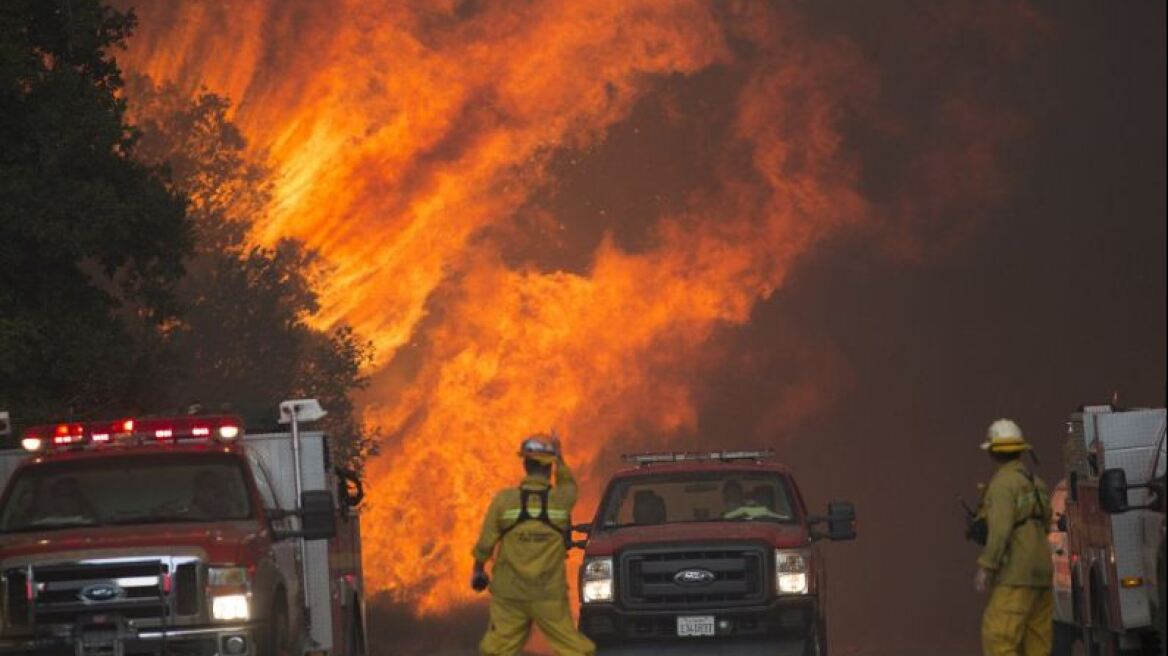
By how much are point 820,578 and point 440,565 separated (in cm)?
4376

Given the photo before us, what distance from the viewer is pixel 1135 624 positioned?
16.3 m

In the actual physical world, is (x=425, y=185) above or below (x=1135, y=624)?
above

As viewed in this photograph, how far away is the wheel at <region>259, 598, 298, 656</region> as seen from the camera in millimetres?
15781

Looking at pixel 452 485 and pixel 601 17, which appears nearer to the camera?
pixel 452 485

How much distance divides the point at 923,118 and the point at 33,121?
48.2m

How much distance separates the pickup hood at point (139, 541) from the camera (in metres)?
15.4

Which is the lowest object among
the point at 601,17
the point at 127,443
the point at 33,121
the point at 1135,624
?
the point at 1135,624

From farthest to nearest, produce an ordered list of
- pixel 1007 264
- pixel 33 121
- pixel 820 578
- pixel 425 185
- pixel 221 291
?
pixel 1007 264, pixel 425 185, pixel 221 291, pixel 33 121, pixel 820 578

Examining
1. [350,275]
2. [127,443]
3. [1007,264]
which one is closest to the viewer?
[127,443]

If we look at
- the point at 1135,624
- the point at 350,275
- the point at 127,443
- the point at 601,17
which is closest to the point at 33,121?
the point at 127,443

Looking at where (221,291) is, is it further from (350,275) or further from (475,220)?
(475,220)

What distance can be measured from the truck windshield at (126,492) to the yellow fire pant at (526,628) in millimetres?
2161

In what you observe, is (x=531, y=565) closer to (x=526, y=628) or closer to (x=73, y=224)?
(x=526, y=628)

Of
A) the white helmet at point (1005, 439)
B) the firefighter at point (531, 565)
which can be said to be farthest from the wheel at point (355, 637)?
the white helmet at point (1005, 439)
